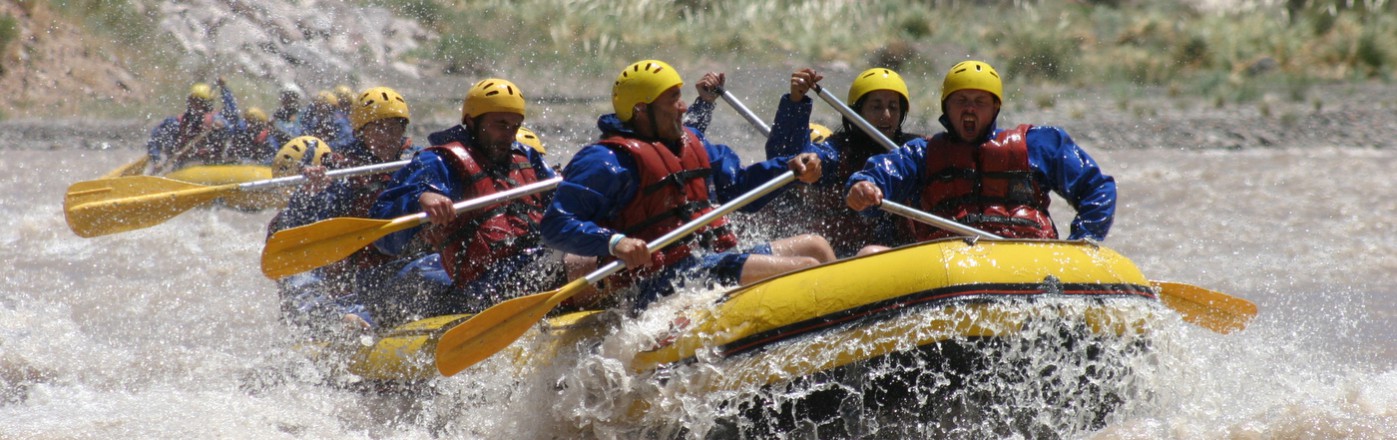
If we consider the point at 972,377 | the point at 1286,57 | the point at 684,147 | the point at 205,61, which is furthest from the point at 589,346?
the point at 1286,57

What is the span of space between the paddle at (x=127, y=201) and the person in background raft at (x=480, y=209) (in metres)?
0.80

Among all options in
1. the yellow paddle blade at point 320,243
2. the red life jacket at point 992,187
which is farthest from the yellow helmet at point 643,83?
the yellow paddle blade at point 320,243

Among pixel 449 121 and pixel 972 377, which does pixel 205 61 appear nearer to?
pixel 449 121

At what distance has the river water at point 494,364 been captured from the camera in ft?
16.6

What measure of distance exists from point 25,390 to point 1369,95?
15266 millimetres

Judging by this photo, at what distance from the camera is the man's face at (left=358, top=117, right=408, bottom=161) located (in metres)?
6.78

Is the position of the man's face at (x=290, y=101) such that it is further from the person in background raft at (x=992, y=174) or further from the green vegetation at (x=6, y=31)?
the green vegetation at (x=6, y=31)

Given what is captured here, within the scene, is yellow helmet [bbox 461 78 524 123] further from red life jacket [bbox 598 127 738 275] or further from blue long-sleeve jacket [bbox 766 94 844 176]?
blue long-sleeve jacket [bbox 766 94 844 176]

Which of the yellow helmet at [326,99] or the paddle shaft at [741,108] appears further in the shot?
the yellow helmet at [326,99]

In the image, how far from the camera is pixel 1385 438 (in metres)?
4.91

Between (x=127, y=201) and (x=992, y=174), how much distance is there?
415 centimetres

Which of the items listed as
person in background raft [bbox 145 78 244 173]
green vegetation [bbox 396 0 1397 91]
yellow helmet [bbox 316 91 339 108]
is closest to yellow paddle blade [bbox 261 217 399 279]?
yellow helmet [bbox 316 91 339 108]

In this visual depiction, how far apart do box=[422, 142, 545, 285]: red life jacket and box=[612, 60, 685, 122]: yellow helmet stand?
3.31ft

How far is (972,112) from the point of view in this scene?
16.9 ft
